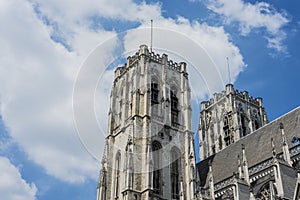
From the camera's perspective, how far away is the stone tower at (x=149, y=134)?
3166 centimetres

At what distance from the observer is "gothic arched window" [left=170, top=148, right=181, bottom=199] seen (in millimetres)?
32891

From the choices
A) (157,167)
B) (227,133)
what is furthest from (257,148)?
(227,133)

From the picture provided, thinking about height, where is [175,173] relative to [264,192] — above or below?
above

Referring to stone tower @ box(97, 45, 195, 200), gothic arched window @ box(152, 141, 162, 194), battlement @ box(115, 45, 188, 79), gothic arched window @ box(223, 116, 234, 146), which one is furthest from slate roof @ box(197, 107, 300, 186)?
battlement @ box(115, 45, 188, 79)

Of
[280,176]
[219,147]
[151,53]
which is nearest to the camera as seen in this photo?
[280,176]

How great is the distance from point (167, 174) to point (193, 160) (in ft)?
7.81

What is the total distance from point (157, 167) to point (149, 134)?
261 cm

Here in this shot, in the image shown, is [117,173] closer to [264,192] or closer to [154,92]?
[154,92]

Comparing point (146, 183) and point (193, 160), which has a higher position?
point (193, 160)

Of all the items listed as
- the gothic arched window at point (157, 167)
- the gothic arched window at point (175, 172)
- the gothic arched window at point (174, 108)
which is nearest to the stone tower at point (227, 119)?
the gothic arched window at point (174, 108)

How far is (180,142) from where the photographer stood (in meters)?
35.2

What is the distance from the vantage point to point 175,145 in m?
34.8

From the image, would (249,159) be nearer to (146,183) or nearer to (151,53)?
(146,183)

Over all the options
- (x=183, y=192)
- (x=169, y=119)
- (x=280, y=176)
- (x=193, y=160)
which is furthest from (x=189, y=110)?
(x=280, y=176)
